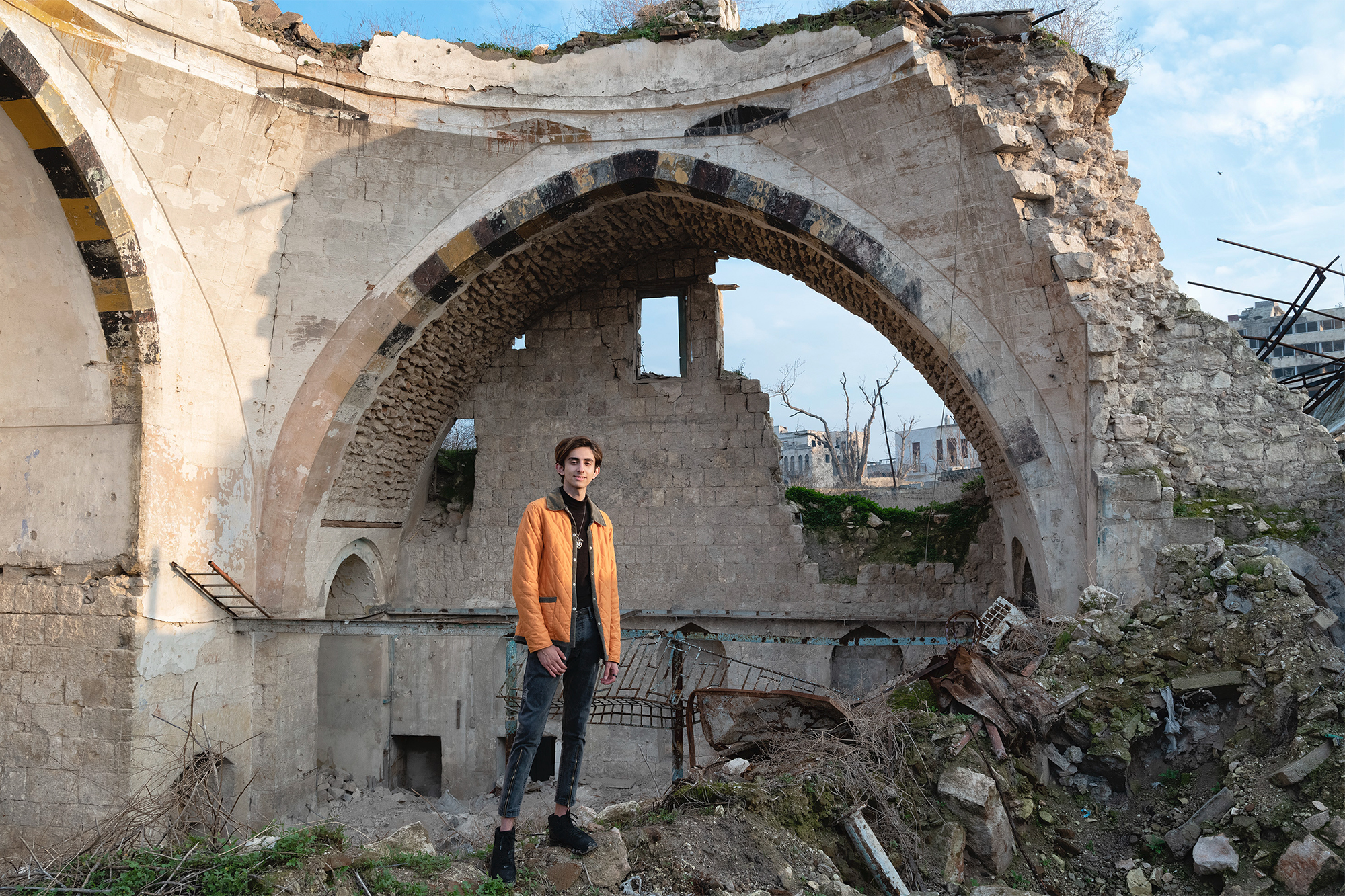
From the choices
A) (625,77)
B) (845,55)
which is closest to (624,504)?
(625,77)

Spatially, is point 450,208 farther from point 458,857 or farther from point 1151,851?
point 1151,851

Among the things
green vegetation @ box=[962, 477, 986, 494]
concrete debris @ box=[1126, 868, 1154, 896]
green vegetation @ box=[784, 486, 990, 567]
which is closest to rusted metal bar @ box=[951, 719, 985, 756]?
concrete debris @ box=[1126, 868, 1154, 896]

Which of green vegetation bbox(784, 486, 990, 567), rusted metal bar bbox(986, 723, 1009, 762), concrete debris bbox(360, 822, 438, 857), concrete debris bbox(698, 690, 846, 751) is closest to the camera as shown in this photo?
concrete debris bbox(360, 822, 438, 857)

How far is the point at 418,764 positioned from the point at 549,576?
687 cm

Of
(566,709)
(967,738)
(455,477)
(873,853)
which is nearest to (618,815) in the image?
(566,709)

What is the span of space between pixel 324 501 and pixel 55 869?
5020mm

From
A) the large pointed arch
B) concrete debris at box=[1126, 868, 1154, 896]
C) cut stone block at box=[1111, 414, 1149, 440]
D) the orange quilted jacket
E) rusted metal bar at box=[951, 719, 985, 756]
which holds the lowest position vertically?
concrete debris at box=[1126, 868, 1154, 896]

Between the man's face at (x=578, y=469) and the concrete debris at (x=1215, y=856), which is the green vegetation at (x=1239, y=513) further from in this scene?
the man's face at (x=578, y=469)

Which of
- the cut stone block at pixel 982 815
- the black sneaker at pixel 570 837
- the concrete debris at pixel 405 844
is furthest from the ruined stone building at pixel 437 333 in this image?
the black sneaker at pixel 570 837

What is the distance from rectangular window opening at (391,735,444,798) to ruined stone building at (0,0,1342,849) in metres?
0.11

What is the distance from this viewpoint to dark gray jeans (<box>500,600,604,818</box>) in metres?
3.10

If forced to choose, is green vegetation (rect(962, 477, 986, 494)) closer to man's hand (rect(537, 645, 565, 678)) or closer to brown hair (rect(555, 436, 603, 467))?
brown hair (rect(555, 436, 603, 467))

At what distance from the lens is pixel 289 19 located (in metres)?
7.27

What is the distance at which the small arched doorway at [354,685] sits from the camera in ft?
28.6
